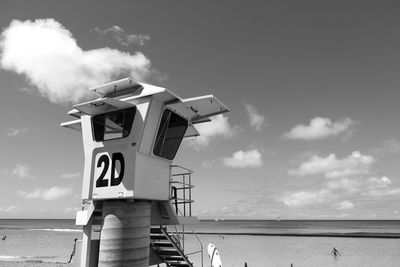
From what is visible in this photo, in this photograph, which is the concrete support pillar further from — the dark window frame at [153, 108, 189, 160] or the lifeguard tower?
the dark window frame at [153, 108, 189, 160]

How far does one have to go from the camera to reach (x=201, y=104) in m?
9.56

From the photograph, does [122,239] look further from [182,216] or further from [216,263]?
[216,263]

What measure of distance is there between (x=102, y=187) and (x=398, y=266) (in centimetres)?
3991

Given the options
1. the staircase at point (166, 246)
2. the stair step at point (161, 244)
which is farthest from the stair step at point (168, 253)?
the stair step at point (161, 244)

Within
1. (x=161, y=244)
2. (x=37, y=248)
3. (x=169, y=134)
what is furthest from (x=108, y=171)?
(x=37, y=248)

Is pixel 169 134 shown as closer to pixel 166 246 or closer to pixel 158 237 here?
pixel 158 237

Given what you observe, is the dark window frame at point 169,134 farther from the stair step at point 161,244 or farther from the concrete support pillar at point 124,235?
the stair step at point 161,244

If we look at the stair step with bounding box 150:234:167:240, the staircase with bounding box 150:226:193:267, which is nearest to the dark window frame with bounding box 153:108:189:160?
the staircase with bounding box 150:226:193:267

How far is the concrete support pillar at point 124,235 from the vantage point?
7.96 meters

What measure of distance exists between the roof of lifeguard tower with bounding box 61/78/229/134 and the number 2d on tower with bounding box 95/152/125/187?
4.30 feet

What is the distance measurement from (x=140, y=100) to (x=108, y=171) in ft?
6.67

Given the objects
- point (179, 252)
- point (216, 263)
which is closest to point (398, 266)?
point (216, 263)

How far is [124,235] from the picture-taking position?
8.04m

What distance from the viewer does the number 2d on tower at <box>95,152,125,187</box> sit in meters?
8.32
